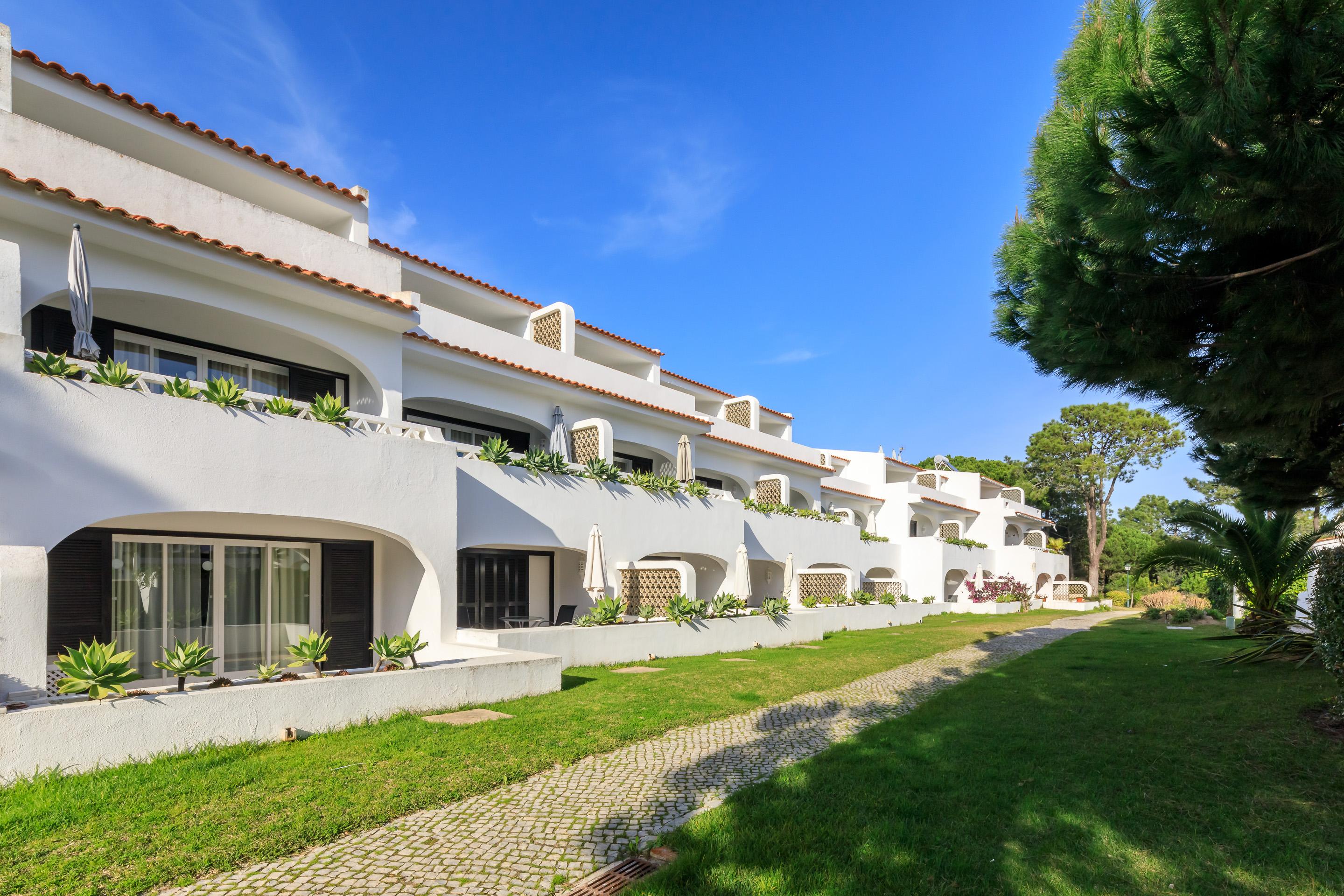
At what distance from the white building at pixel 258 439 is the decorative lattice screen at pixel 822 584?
413 centimetres

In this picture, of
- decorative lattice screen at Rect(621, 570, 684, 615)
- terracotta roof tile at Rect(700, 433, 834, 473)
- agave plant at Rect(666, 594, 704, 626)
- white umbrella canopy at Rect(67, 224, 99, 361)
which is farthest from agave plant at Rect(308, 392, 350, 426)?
terracotta roof tile at Rect(700, 433, 834, 473)

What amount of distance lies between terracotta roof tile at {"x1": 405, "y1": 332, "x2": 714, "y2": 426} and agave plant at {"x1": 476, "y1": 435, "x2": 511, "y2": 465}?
86.5 inches

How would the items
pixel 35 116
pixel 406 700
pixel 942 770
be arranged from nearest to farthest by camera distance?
1. pixel 942 770
2. pixel 406 700
3. pixel 35 116

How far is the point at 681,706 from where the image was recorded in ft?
31.3

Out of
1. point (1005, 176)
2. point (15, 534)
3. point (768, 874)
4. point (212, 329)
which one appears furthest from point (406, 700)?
point (1005, 176)

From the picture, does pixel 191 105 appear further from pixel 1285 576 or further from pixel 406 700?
pixel 1285 576

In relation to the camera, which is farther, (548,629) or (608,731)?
(548,629)

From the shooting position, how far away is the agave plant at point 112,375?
786cm

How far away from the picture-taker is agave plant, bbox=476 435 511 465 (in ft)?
43.1

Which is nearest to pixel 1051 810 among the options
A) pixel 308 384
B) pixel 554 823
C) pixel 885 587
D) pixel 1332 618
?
pixel 554 823

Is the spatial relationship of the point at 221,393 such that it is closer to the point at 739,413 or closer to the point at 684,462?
the point at 684,462

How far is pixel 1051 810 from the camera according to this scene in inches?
211

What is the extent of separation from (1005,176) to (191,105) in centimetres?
1373

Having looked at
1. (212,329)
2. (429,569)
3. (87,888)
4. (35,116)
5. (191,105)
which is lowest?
(87,888)
